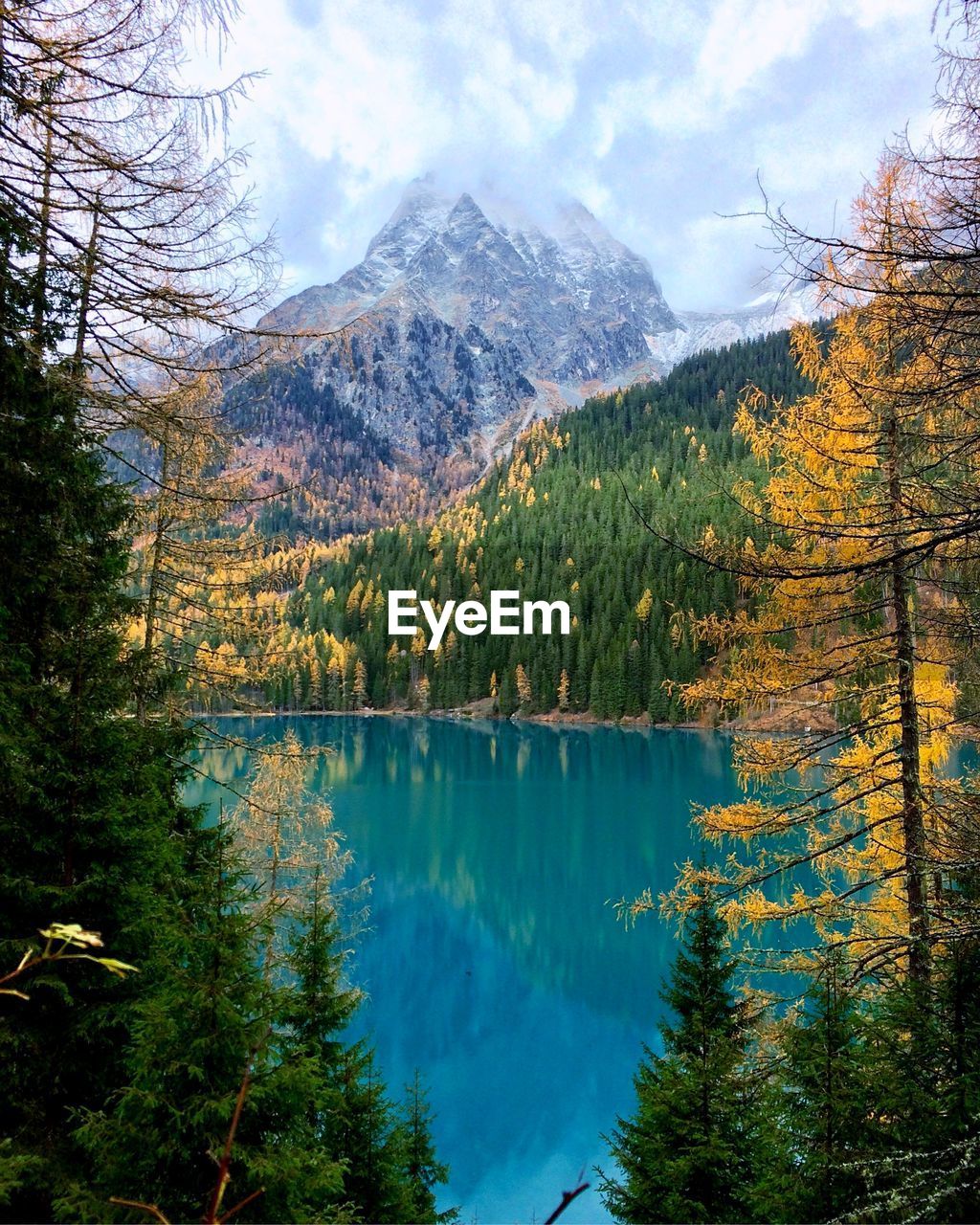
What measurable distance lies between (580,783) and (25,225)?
4868 cm

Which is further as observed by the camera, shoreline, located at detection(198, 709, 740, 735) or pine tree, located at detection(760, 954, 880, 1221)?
shoreline, located at detection(198, 709, 740, 735)

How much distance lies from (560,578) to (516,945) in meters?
70.5

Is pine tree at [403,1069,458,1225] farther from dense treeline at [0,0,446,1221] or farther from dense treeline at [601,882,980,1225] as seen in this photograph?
dense treeline at [601,882,980,1225]

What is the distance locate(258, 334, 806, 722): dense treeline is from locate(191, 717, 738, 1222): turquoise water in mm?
22249

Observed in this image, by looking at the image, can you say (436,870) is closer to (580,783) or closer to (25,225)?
(580,783)

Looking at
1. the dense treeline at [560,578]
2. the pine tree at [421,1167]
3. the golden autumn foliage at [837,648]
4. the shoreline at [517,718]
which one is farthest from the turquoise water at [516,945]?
the dense treeline at [560,578]

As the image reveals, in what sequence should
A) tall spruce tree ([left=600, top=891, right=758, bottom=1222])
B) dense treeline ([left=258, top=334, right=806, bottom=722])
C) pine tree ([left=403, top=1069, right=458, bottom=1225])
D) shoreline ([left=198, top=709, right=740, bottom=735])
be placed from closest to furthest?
1. tall spruce tree ([left=600, top=891, right=758, bottom=1222])
2. pine tree ([left=403, top=1069, right=458, bottom=1225])
3. shoreline ([left=198, top=709, right=740, bottom=735])
4. dense treeline ([left=258, top=334, right=806, bottom=722])

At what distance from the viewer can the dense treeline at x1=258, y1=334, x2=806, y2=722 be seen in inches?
3137

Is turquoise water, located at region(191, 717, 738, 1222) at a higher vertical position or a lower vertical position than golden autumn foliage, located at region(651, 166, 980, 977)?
lower

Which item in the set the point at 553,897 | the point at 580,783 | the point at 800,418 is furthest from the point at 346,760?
the point at 800,418

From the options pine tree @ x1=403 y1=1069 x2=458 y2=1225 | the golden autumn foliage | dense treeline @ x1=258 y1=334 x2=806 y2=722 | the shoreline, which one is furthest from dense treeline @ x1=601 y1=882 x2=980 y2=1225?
the shoreline

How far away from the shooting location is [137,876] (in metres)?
3.51

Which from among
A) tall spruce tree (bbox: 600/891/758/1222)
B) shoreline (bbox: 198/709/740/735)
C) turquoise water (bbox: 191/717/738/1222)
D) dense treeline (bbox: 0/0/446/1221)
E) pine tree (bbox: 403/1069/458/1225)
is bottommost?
turquoise water (bbox: 191/717/738/1222)

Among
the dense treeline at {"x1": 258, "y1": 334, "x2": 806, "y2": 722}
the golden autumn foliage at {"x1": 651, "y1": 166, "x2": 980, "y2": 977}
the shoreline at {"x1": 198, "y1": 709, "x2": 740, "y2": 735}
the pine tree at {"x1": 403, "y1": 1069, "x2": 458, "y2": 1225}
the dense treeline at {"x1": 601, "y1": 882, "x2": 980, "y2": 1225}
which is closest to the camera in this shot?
the dense treeline at {"x1": 601, "y1": 882, "x2": 980, "y2": 1225}
